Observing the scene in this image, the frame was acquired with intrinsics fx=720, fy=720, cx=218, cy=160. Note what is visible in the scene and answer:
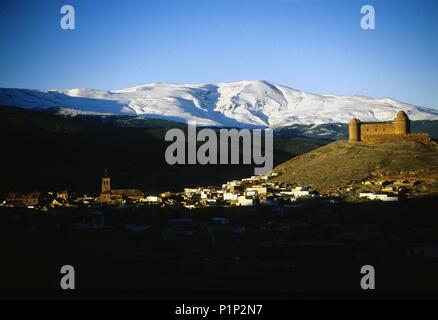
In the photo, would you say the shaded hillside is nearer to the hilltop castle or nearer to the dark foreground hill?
the dark foreground hill

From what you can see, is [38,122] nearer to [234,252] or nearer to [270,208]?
[270,208]

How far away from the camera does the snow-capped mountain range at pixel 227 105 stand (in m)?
157

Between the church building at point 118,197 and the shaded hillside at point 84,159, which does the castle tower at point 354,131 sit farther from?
the church building at point 118,197

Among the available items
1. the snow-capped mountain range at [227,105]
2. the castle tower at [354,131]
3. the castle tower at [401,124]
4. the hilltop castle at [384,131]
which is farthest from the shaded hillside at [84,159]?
the snow-capped mountain range at [227,105]

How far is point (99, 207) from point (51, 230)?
Answer: 8.21 meters

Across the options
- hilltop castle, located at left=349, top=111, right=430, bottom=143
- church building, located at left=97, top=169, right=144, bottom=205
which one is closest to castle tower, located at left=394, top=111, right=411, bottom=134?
hilltop castle, located at left=349, top=111, right=430, bottom=143

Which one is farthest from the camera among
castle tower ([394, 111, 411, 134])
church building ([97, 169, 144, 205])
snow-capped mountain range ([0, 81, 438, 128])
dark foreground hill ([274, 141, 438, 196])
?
snow-capped mountain range ([0, 81, 438, 128])

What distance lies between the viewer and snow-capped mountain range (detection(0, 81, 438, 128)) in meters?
157

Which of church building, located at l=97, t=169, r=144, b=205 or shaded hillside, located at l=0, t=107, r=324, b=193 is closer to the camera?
church building, located at l=97, t=169, r=144, b=205

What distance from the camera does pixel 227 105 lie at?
7229 inches

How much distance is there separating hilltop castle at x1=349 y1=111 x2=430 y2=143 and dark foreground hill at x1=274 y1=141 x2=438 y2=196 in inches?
47.5

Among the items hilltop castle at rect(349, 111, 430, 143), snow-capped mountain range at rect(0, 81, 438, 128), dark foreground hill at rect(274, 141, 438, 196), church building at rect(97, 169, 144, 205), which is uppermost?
snow-capped mountain range at rect(0, 81, 438, 128)

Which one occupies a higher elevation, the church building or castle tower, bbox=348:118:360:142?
castle tower, bbox=348:118:360:142
